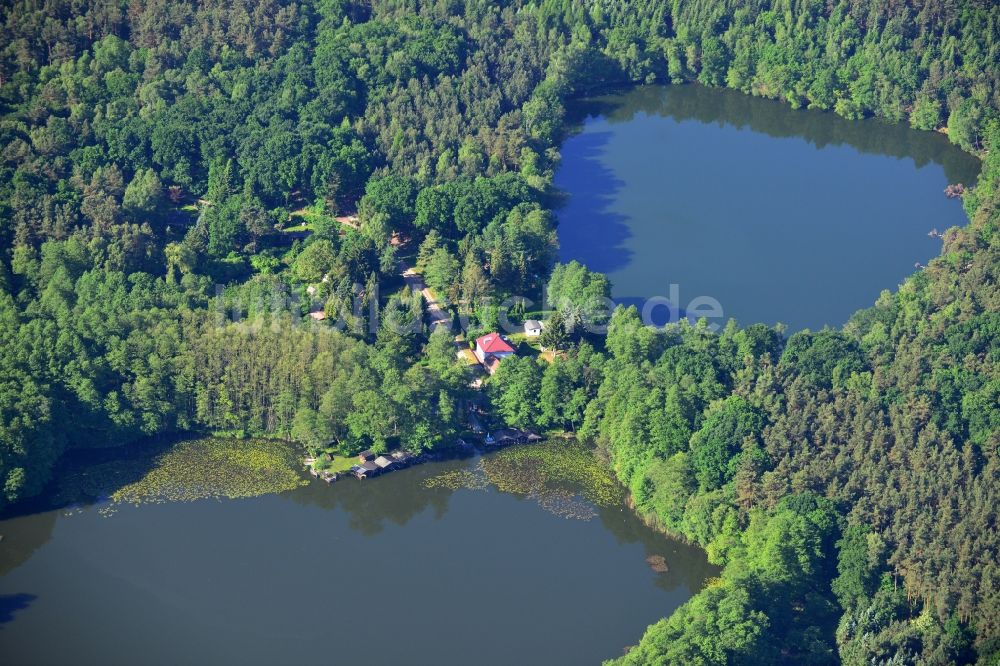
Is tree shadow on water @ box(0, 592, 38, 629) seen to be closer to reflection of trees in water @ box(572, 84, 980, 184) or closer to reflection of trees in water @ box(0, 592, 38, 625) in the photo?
reflection of trees in water @ box(0, 592, 38, 625)

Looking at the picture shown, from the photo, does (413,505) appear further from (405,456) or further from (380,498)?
(405,456)

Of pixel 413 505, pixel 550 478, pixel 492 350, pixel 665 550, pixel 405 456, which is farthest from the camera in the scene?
pixel 492 350

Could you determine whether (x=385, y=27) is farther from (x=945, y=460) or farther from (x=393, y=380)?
(x=945, y=460)

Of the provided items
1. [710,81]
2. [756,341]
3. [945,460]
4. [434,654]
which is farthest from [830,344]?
[710,81]

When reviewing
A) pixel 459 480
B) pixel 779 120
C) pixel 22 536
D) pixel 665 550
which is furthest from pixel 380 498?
pixel 779 120

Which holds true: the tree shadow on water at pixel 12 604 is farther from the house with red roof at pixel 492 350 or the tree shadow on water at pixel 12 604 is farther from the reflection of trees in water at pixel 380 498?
the house with red roof at pixel 492 350
